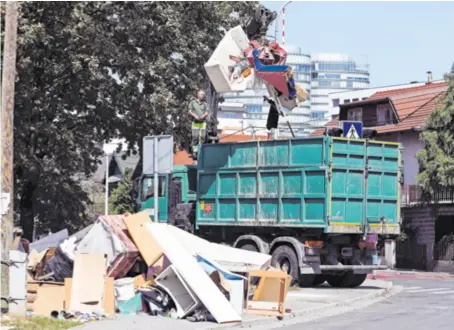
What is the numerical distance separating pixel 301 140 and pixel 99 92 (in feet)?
36.5

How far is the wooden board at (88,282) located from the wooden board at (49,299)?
9.5 inches

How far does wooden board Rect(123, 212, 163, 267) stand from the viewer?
16953 millimetres

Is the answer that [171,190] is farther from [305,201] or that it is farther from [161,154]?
[161,154]

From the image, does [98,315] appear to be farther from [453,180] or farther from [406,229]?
[406,229]

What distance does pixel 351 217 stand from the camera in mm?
22047

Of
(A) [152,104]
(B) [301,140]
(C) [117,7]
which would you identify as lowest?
(B) [301,140]

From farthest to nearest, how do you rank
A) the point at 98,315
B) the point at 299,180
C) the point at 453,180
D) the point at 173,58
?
the point at 453,180 → the point at 173,58 → the point at 299,180 → the point at 98,315

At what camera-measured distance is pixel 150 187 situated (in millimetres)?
25344

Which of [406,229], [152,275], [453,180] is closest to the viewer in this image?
[152,275]

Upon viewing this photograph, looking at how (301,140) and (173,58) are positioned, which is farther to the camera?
(173,58)

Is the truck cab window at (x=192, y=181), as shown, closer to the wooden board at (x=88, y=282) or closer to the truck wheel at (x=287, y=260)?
the truck wheel at (x=287, y=260)

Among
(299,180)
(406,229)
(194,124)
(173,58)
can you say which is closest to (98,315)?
(299,180)

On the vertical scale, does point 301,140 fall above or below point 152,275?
above

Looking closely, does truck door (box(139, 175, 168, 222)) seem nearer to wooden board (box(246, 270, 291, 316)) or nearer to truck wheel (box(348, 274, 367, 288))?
truck wheel (box(348, 274, 367, 288))
